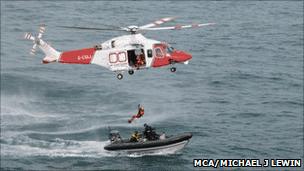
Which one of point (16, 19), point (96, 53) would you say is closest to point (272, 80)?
point (16, 19)

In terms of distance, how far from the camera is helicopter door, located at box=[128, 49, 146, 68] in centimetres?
5744

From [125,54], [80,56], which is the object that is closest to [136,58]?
[125,54]

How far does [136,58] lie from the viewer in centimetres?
5781

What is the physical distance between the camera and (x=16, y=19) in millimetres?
191750

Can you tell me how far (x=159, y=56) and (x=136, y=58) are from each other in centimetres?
204

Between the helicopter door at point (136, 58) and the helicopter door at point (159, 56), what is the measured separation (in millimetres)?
960

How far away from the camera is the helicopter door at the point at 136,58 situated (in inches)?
2261

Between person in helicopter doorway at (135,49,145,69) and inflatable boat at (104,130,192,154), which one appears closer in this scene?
person in helicopter doorway at (135,49,145,69)

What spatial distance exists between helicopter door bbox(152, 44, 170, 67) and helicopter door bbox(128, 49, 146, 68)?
96 cm

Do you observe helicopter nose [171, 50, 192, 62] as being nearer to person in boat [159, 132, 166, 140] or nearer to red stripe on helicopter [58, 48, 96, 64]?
red stripe on helicopter [58, 48, 96, 64]

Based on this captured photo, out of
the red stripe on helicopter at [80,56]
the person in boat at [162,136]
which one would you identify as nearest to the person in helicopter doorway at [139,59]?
the red stripe on helicopter at [80,56]

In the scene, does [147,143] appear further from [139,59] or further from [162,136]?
[139,59]

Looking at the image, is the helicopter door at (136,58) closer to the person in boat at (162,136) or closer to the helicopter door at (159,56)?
the helicopter door at (159,56)

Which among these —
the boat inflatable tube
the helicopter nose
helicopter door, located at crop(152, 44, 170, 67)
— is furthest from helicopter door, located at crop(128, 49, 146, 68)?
the boat inflatable tube
